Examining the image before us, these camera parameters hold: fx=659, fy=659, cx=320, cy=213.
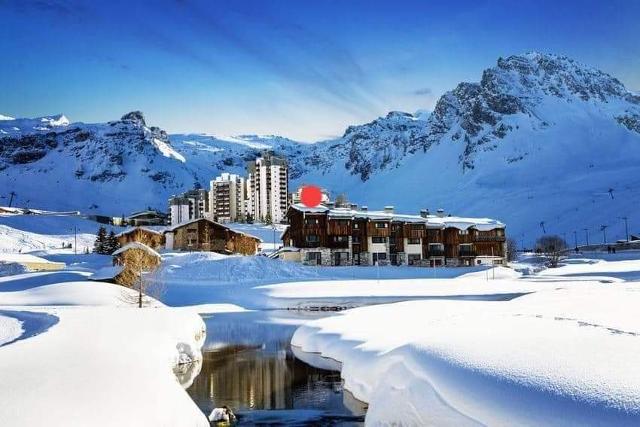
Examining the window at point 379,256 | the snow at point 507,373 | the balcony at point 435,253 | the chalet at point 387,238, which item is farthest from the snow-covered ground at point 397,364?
the balcony at point 435,253

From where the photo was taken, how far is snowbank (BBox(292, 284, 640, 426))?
11.3m

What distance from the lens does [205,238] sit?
101125 mm

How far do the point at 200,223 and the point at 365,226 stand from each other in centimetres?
2671

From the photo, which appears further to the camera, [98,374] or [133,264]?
[133,264]

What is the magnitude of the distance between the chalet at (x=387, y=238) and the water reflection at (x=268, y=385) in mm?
51183

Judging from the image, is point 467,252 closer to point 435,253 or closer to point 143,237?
point 435,253

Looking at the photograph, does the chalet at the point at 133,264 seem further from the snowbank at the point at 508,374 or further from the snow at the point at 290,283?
the snowbank at the point at 508,374

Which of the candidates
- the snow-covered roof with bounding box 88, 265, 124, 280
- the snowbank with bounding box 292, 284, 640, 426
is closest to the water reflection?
the snowbank with bounding box 292, 284, 640, 426

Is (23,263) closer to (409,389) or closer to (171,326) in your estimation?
(171,326)

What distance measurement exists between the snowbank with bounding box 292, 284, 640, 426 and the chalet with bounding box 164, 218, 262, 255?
78590 millimetres

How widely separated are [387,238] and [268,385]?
69787 millimetres

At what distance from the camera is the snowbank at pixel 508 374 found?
11281 millimetres

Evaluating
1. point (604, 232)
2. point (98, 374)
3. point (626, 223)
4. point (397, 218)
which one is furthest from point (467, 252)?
point (626, 223)

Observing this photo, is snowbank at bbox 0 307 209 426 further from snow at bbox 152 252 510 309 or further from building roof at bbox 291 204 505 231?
building roof at bbox 291 204 505 231
